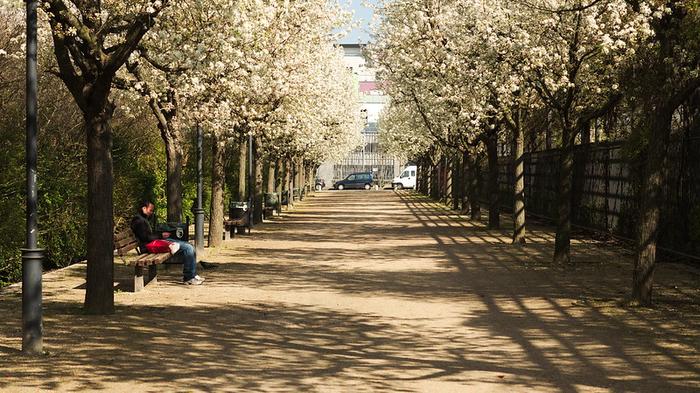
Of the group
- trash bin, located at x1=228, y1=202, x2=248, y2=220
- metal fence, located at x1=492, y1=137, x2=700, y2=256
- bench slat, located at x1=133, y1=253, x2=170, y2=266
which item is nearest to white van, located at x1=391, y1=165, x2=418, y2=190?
metal fence, located at x1=492, y1=137, x2=700, y2=256

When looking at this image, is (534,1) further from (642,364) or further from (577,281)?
(642,364)

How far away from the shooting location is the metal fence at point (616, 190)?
2047 cm

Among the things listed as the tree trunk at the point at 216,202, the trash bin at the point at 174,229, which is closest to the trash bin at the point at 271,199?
the tree trunk at the point at 216,202

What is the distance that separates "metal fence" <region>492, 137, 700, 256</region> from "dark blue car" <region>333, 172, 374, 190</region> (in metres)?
66.4

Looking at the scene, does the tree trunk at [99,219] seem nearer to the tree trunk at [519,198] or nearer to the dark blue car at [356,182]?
the tree trunk at [519,198]

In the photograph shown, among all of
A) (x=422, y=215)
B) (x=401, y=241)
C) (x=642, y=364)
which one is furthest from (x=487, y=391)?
(x=422, y=215)

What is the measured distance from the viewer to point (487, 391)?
28.6 feet

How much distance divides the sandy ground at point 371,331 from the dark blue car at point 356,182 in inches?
3373

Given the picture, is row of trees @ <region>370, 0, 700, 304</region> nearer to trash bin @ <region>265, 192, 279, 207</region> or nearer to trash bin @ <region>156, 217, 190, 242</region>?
trash bin @ <region>156, 217, 190, 242</region>

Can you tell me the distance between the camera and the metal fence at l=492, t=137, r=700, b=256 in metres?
20.5

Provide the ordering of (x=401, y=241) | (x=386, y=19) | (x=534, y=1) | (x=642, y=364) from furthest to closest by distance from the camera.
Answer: (x=386, y=19) < (x=401, y=241) < (x=534, y=1) < (x=642, y=364)

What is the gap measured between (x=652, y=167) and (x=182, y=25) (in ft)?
22.0

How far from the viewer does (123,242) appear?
61.9ft

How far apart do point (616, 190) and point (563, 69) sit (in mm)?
6981
